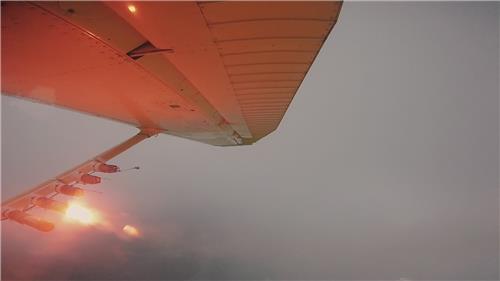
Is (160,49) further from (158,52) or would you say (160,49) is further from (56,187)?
(56,187)

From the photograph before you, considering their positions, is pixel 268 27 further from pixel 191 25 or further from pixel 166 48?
pixel 166 48

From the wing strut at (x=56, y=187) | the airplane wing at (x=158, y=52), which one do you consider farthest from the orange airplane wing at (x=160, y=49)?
the wing strut at (x=56, y=187)

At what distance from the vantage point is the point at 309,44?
66.6 inches

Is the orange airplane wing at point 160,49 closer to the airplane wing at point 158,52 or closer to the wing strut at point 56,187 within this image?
the airplane wing at point 158,52

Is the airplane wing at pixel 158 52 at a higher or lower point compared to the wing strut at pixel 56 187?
higher

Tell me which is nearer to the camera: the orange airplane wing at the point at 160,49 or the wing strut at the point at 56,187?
the orange airplane wing at the point at 160,49

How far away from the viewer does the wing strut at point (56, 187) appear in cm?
346

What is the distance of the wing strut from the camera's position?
3459 millimetres

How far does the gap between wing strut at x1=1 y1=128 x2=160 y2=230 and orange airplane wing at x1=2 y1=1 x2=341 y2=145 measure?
1.51 metres

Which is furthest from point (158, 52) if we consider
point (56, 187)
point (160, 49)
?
point (56, 187)

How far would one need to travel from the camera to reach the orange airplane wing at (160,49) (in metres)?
1.42

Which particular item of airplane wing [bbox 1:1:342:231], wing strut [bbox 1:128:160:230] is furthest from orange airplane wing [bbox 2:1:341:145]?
wing strut [bbox 1:128:160:230]

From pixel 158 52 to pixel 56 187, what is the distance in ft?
11.4

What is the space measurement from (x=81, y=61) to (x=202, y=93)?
4.20 feet
